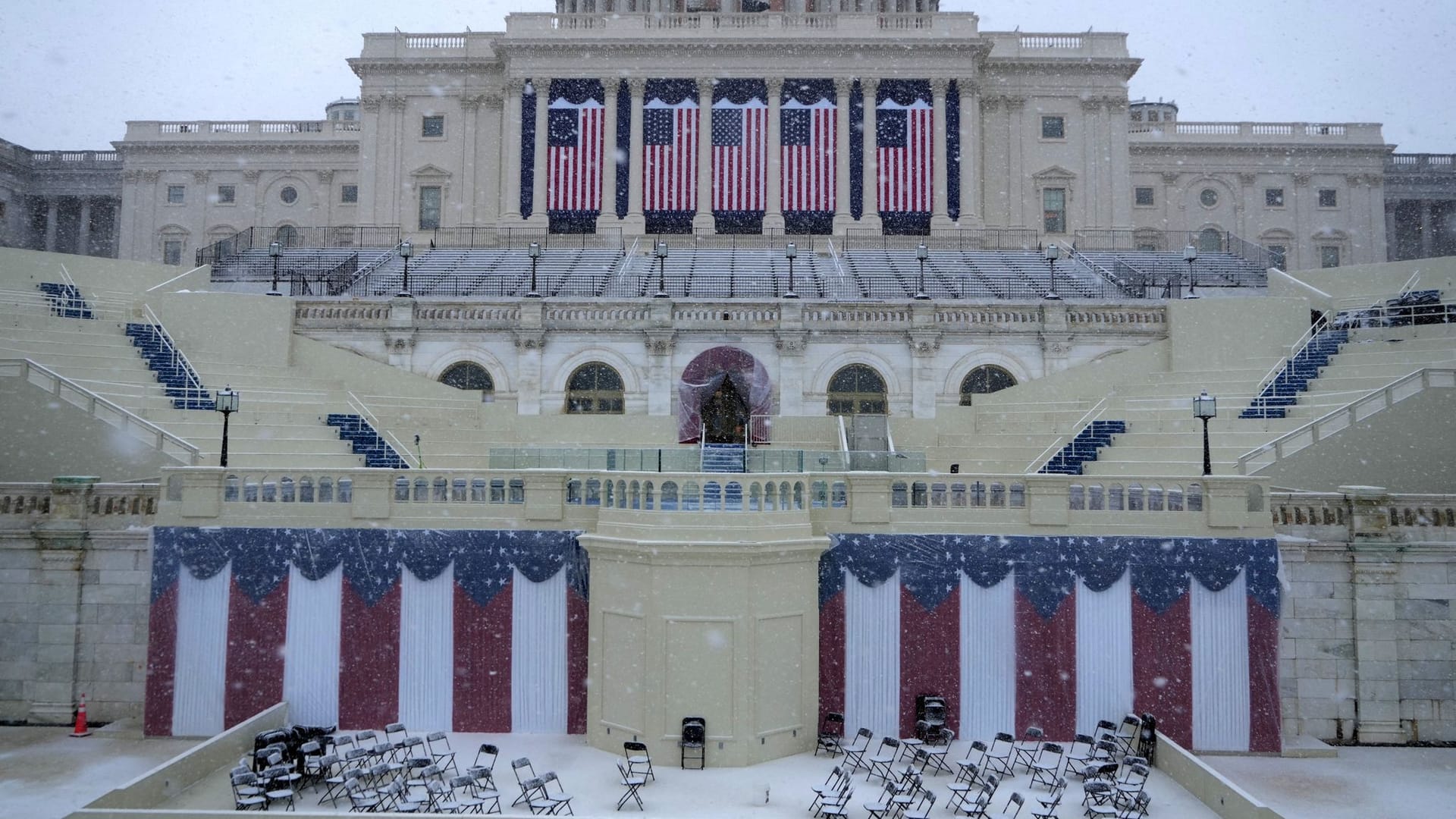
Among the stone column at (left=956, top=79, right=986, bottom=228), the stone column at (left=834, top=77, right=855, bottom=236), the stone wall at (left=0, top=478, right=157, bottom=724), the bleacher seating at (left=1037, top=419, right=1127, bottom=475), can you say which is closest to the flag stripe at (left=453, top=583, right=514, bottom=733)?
the stone wall at (left=0, top=478, right=157, bottom=724)

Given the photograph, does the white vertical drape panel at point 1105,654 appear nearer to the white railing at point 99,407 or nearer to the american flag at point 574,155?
the white railing at point 99,407

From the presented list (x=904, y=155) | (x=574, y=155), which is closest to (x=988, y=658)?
(x=904, y=155)

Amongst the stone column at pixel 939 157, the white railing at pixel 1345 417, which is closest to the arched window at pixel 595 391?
the white railing at pixel 1345 417

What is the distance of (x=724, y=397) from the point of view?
→ 32.0 m

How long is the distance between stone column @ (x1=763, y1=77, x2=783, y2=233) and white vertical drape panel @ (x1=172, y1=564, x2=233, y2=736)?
37.4 m

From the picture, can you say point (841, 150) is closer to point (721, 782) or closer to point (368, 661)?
point (368, 661)

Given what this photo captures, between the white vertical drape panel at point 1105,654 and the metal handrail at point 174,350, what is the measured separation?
70.9 feet

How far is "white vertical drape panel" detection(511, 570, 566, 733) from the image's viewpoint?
18.2 metres

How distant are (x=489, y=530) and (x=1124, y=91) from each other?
46.7 meters

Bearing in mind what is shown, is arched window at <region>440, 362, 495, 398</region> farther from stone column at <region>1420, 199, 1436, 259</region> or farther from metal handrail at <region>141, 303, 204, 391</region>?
stone column at <region>1420, 199, 1436, 259</region>

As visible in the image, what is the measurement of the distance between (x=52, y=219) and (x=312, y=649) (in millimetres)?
64057

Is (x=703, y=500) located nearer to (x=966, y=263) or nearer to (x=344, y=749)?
(x=344, y=749)

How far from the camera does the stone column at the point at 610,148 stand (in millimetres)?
52000

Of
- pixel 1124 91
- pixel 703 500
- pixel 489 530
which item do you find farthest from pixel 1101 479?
pixel 1124 91
